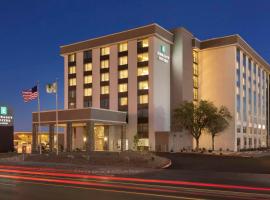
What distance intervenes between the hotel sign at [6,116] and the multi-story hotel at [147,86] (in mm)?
9620

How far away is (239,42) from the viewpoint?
289 feet

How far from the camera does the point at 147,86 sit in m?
77.1

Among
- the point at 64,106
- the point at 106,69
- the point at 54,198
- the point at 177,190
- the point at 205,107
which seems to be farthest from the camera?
the point at 64,106

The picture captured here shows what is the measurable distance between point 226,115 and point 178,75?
42.2 feet

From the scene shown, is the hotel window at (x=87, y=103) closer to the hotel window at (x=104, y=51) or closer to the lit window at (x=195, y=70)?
the hotel window at (x=104, y=51)

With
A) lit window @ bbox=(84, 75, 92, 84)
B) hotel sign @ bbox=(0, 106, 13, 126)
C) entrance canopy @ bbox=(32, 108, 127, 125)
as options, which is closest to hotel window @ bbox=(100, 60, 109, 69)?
lit window @ bbox=(84, 75, 92, 84)

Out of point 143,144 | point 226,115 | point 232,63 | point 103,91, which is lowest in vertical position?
point 143,144

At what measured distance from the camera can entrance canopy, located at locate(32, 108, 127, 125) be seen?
224 ft

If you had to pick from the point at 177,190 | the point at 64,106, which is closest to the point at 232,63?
the point at 64,106

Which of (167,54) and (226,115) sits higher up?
(167,54)

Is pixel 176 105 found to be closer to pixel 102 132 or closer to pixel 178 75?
pixel 178 75

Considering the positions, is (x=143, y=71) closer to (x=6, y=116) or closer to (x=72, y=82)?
(x=72, y=82)

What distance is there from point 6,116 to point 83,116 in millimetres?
12829

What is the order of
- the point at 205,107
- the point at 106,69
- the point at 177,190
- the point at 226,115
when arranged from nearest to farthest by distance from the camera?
the point at 177,190 < the point at 205,107 < the point at 226,115 < the point at 106,69
